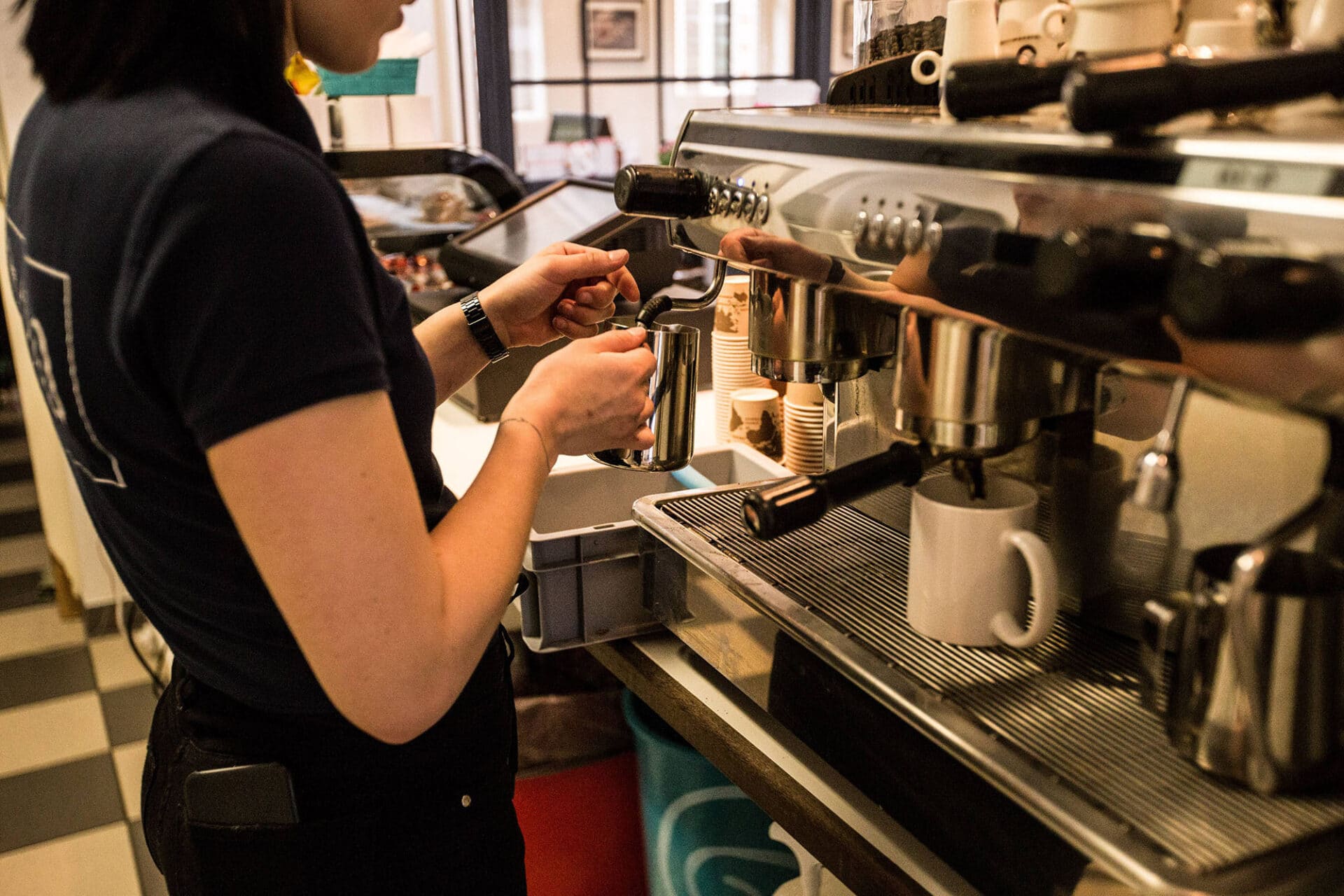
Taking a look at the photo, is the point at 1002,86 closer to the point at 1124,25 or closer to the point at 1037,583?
the point at 1124,25

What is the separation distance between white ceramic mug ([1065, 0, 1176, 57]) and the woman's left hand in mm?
479

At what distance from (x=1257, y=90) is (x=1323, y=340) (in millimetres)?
130

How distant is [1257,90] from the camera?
0.55 m

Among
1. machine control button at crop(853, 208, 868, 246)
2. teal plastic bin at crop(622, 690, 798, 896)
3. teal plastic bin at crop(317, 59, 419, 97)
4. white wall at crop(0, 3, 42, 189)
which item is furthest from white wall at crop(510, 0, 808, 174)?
machine control button at crop(853, 208, 868, 246)

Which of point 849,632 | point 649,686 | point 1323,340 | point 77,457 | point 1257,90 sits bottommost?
point 649,686

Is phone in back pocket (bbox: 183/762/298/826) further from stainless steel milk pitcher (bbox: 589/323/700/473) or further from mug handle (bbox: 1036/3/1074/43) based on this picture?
mug handle (bbox: 1036/3/1074/43)

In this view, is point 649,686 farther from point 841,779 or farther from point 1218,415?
point 1218,415

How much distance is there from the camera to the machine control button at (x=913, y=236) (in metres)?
0.71

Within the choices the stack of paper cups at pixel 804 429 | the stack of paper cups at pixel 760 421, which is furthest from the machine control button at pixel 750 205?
the stack of paper cups at pixel 760 421

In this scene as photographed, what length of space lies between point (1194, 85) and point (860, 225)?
10.0 inches

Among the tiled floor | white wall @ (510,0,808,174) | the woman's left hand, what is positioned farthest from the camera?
white wall @ (510,0,808,174)

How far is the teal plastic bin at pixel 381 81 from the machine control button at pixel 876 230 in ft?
7.07

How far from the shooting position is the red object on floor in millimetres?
1495

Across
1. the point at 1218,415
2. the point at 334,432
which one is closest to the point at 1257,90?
the point at 1218,415
